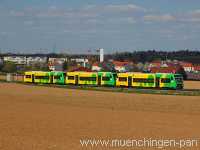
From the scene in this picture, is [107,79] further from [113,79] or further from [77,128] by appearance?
[77,128]

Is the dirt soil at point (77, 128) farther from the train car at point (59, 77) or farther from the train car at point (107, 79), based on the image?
the train car at point (59, 77)

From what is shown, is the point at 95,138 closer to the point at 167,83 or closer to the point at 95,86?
the point at 167,83

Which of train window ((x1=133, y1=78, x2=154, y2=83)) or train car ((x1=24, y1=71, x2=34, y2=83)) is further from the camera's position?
train car ((x1=24, y1=71, x2=34, y2=83))

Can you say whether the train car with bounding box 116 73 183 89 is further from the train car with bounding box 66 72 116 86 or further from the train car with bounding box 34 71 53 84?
the train car with bounding box 34 71 53 84

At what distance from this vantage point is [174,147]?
59.3ft

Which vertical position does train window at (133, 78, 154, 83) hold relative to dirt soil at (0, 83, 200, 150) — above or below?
above

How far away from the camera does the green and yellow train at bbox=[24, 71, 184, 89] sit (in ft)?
210

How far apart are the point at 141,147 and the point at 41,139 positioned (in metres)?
4.26

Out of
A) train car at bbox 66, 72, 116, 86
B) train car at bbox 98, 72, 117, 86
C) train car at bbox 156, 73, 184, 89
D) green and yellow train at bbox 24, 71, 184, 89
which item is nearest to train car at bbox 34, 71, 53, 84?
green and yellow train at bbox 24, 71, 184, 89

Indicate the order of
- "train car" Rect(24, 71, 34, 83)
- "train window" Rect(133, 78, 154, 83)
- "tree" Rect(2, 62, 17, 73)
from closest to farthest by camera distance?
"train window" Rect(133, 78, 154, 83) → "train car" Rect(24, 71, 34, 83) → "tree" Rect(2, 62, 17, 73)

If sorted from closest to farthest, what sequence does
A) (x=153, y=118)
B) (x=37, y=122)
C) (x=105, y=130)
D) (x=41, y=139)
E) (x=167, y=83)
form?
(x=41, y=139)
(x=105, y=130)
(x=37, y=122)
(x=153, y=118)
(x=167, y=83)

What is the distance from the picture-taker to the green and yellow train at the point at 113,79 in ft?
210

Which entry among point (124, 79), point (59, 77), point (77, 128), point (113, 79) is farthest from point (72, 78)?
point (77, 128)

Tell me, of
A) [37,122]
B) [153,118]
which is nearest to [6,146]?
[37,122]
